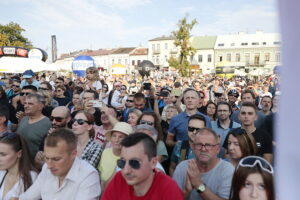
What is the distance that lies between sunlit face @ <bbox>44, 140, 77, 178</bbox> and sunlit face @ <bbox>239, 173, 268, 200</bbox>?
1.28 meters

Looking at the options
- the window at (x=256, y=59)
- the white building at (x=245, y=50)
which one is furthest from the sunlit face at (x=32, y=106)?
the window at (x=256, y=59)

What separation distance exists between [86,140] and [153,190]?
5.06ft

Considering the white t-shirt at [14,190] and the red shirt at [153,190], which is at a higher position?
the red shirt at [153,190]

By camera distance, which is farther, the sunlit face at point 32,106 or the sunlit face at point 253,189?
the sunlit face at point 32,106

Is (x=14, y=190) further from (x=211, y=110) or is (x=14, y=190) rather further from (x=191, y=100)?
(x=211, y=110)

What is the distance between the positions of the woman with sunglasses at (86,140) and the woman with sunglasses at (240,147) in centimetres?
136

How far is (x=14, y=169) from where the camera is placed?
2.44m

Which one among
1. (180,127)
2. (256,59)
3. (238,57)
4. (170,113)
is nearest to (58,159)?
(180,127)

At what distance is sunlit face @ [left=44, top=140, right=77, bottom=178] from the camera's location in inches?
80.8

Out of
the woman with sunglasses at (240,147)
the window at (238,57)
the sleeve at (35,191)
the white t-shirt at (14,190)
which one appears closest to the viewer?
the sleeve at (35,191)

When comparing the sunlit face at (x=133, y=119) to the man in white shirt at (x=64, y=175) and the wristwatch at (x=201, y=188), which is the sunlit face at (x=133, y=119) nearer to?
the man in white shirt at (x=64, y=175)

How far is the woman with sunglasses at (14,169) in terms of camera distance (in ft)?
7.68

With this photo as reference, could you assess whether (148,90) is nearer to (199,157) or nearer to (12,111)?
(12,111)

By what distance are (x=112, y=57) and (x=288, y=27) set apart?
74683 millimetres
